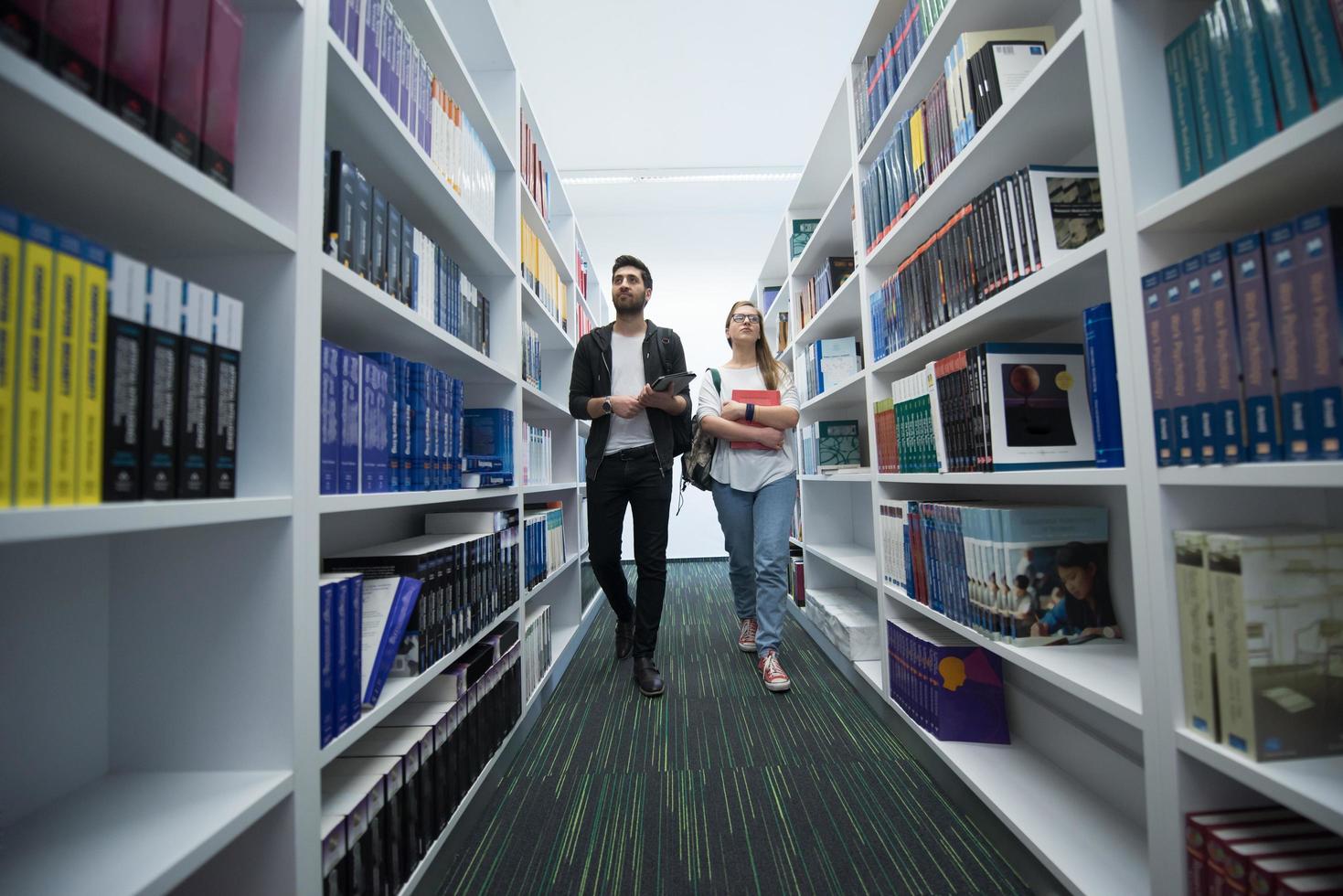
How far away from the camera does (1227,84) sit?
64 cm

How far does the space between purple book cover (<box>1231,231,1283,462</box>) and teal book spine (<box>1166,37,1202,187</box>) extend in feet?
0.57

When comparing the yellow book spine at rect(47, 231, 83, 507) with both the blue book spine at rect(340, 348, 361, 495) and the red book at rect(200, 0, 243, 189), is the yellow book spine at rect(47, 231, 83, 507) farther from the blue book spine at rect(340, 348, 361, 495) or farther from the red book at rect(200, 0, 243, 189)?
the blue book spine at rect(340, 348, 361, 495)

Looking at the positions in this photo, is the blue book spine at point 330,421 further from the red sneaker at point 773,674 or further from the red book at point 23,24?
the red sneaker at point 773,674

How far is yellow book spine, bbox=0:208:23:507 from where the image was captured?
396mm

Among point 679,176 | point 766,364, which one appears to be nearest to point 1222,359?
point 766,364

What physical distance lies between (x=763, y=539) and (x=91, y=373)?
1713 millimetres

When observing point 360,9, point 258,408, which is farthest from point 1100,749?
point 360,9

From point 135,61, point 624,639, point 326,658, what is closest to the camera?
point 135,61

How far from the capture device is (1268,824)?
24.3 inches

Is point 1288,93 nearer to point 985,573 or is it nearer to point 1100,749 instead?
point 985,573

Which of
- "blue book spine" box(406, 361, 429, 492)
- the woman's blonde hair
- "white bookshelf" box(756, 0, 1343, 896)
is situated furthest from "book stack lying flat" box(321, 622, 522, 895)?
the woman's blonde hair

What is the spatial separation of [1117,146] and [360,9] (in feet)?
4.17

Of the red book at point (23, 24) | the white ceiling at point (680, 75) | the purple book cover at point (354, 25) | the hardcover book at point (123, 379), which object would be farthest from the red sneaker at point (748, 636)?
the white ceiling at point (680, 75)

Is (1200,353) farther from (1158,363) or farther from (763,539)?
(763,539)
